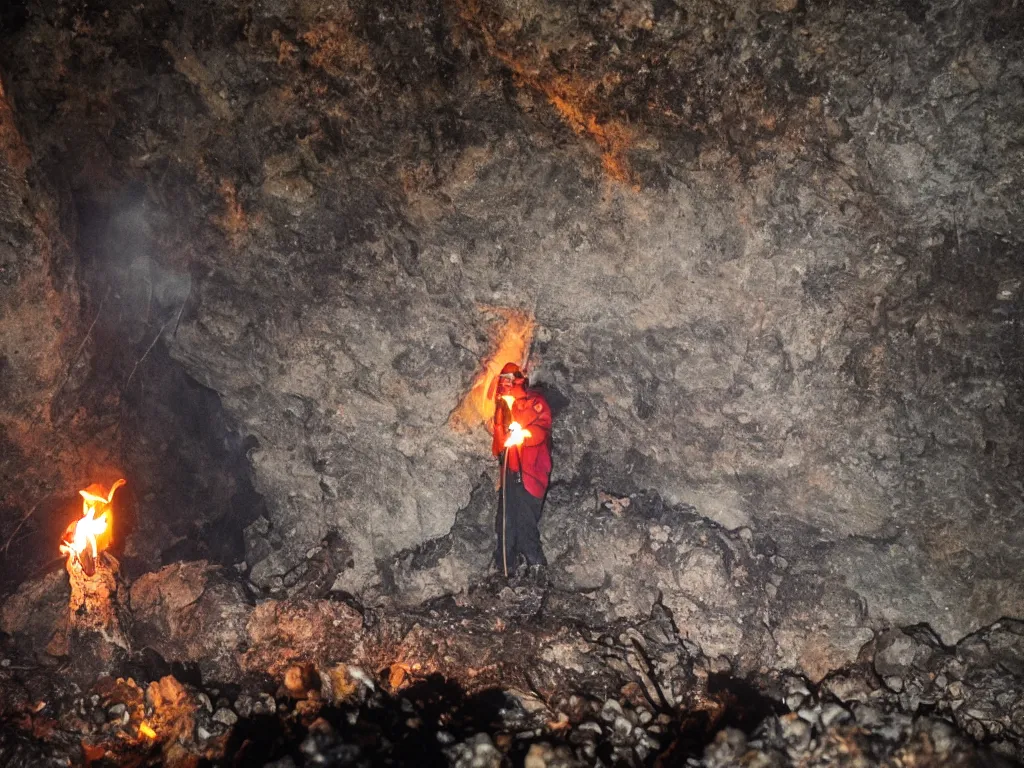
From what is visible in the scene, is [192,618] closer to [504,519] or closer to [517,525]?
[504,519]

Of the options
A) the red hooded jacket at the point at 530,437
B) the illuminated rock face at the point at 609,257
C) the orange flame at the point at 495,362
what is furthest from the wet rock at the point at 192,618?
the red hooded jacket at the point at 530,437

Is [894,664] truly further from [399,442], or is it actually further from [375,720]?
[399,442]

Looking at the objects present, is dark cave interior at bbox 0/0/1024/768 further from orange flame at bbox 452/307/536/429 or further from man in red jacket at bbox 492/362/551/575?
man in red jacket at bbox 492/362/551/575

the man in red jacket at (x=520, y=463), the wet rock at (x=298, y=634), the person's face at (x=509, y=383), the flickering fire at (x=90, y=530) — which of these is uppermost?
the person's face at (x=509, y=383)

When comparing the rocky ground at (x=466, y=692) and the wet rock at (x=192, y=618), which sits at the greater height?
the wet rock at (x=192, y=618)

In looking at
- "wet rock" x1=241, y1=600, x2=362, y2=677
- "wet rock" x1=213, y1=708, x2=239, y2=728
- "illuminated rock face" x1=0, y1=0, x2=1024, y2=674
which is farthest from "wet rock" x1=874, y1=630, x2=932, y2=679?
"wet rock" x1=213, y1=708, x2=239, y2=728

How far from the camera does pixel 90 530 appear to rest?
5.13 meters

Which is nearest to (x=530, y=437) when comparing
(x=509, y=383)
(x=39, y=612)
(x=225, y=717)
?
(x=509, y=383)

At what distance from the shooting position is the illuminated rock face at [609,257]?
398 centimetres

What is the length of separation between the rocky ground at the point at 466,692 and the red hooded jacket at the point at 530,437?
98 centimetres

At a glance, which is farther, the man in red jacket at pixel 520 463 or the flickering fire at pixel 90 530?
the man in red jacket at pixel 520 463

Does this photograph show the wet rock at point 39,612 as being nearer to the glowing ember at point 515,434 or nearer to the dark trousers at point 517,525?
the dark trousers at point 517,525

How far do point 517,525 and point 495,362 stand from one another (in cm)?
154

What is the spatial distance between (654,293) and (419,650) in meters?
3.42
